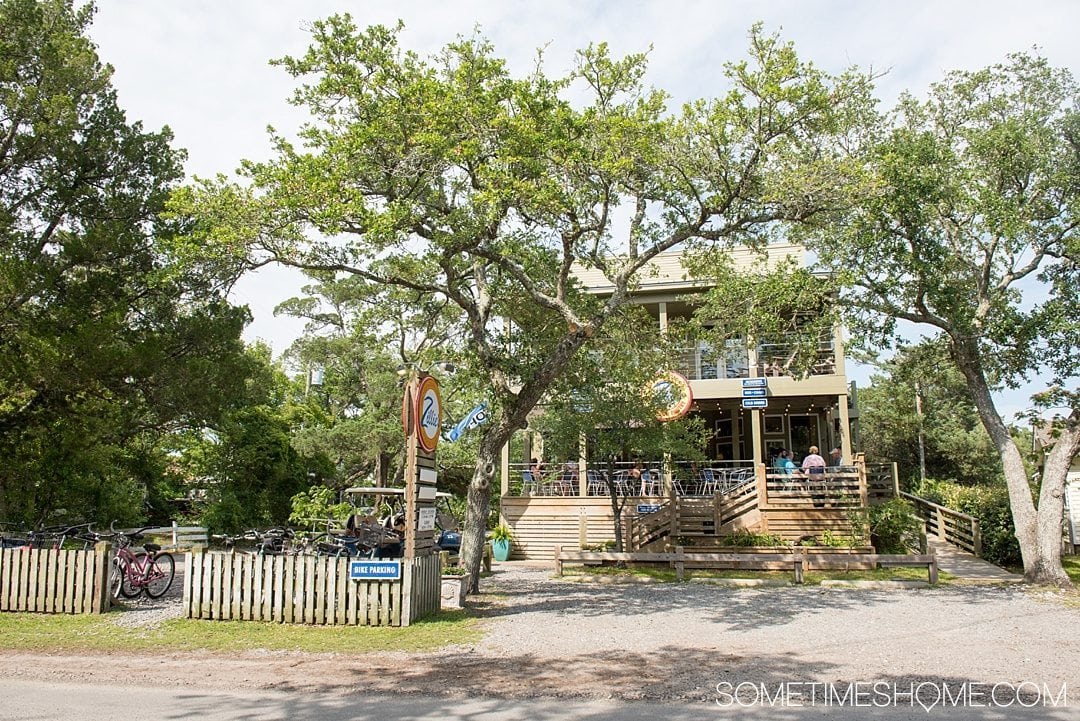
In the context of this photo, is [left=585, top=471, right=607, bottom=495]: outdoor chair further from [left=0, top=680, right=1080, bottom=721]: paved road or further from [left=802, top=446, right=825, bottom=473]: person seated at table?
[left=0, top=680, right=1080, bottom=721]: paved road

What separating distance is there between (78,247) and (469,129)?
979 centimetres

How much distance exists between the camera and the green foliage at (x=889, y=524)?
1733cm

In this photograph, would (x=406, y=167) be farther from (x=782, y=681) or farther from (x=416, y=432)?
(x=782, y=681)

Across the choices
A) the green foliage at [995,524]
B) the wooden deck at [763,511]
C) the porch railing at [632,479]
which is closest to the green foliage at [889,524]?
the wooden deck at [763,511]

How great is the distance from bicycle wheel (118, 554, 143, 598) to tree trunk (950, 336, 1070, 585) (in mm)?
14779

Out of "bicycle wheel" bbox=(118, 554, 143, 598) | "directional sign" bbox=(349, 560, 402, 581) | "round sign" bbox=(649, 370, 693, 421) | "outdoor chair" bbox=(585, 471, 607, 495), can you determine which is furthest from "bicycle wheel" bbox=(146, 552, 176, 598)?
"outdoor chair" bbox=(585, 471, 607, 495)

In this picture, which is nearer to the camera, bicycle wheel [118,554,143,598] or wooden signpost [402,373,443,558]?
wooden signpost [402,373,443,558]

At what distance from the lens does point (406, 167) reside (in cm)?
1104

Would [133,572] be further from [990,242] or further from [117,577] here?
[990,242]

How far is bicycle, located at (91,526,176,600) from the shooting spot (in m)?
11.1

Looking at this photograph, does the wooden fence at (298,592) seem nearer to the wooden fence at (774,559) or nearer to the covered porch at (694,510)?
the wooden fence at (774,559)

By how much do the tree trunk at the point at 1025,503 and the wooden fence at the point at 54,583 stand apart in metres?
15.0

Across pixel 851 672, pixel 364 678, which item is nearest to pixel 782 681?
pixel 851 672

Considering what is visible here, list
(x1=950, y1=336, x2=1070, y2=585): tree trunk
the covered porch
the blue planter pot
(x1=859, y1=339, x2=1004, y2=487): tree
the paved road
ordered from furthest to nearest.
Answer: (x1=859, y1=339, x2=1004, y2=487): tree, the blue planter pot, the covered porch, (x1=950, y1=336, x2=1070, y2=585): tree trunk, the paved road
